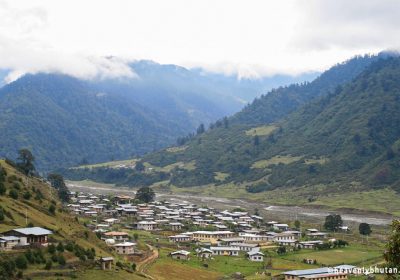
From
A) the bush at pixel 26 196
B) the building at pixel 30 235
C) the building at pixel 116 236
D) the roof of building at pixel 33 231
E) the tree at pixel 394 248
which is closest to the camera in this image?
the tree at pixel 394 248

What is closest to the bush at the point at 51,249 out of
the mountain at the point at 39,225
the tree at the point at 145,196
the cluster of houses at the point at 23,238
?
the mountain at the point at 39,225

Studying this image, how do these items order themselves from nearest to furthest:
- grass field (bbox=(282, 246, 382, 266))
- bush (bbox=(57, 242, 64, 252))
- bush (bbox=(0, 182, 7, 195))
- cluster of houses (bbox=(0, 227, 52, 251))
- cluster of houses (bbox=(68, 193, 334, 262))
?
cluster of houses (bbox=(0, 227, 52, 251))
bush (bbox=(57, 242, 64, 252))
bush (bbox=(0, 182, 7, 195))
grass field (bbox=(282, 246, 382, 266))
cluster of houses (bbox=(68, 193, 334, 262))

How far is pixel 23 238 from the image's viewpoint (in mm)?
71250

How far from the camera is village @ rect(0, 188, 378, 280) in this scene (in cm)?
8569

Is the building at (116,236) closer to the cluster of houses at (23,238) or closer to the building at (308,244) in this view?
the building at (308,244)

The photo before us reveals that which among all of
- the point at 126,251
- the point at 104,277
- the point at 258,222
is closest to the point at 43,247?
the point at 104,277

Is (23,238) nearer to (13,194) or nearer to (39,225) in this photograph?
(39,225)

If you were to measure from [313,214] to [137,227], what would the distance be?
208ft

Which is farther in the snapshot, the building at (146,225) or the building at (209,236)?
the building at (146,225)

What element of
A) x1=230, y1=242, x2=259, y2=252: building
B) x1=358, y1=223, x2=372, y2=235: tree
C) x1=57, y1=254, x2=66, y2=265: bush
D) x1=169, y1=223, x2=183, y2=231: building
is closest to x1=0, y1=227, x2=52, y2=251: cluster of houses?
x1=57, y1=254, x2=66, y2=265: bush

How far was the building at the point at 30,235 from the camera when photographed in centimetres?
7125

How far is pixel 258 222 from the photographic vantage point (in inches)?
6137

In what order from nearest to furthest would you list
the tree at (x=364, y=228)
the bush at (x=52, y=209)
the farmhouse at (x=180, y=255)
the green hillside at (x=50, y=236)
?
the green hillside at (x=50, y=236) → the bush at (x=52, y=209) → the farmhouse at (x=180, y=255) → the tree at (x=364, y=228)

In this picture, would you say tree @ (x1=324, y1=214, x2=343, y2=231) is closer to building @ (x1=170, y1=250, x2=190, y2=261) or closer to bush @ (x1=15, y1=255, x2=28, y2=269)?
building @ (x1=170, y1=250, x2=190, y2=261)
